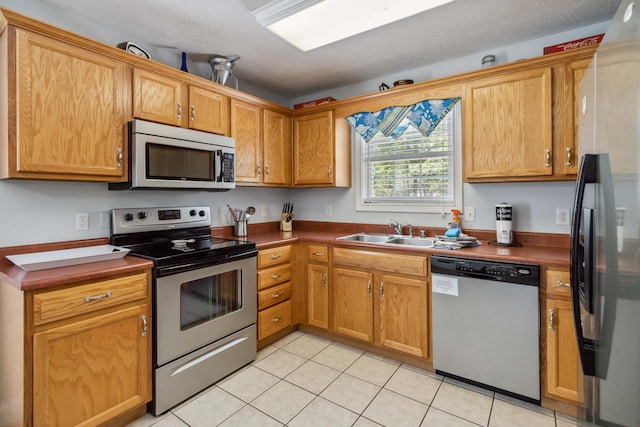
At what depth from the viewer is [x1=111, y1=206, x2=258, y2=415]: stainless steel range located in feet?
6.21

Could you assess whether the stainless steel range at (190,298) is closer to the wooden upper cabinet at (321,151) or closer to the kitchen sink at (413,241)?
the wooden upper cabinet at (321,151)

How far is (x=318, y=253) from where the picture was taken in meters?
2.85

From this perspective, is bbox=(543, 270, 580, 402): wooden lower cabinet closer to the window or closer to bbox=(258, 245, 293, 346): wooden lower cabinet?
the window

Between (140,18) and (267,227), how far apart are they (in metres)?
2.10

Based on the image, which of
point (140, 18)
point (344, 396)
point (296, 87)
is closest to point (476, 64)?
point (296, 87)

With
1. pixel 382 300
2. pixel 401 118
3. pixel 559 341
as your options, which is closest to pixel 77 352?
pixel 382 300

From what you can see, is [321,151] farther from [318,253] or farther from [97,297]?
[97,297]

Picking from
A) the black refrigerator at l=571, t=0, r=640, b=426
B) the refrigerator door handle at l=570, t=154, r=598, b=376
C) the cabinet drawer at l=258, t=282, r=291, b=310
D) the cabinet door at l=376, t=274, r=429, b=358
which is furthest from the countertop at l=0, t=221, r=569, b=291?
the black refrigerator at l=571, t=0, r=640, b=426

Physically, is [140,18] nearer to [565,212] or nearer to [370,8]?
[370,8]

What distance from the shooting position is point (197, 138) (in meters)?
2.41

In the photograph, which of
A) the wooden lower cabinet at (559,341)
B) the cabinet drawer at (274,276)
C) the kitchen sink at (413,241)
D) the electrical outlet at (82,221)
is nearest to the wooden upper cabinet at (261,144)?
the cabinet drawer at (274,276)

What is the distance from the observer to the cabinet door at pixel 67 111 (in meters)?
1.68

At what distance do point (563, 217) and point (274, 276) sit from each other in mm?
2268

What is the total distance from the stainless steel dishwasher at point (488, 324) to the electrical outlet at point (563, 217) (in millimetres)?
692
